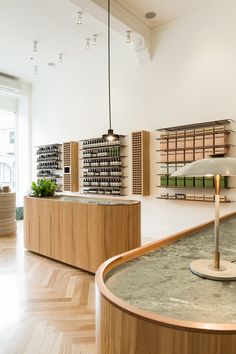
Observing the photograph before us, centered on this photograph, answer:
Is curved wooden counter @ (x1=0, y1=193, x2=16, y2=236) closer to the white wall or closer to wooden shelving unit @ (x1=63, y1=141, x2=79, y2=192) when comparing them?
wooden shelving unit @ (x1=63, y1=141, x2=79, y2=192)

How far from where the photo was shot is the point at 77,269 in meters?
4.26

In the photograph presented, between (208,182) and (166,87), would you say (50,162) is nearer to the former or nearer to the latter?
(166,87)

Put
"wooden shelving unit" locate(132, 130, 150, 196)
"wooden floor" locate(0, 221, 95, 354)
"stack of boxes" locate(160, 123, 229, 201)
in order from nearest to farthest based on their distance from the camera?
"wooden floor" locate(0, 221, 95, 354) → "stack of boxes" locate(160, 123, 229, 201) → "wooden shelving unit" locate(132, 130, 150, 196)

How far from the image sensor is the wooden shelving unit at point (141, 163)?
6.00 meters

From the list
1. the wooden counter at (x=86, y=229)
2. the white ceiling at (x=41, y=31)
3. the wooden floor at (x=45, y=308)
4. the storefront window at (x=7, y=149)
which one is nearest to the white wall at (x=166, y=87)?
the white ceiling at (x=41, y=31)

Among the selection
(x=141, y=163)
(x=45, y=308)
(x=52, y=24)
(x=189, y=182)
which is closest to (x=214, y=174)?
(x=45, y=308)

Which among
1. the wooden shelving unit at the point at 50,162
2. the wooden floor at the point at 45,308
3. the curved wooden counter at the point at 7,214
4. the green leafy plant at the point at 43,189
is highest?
the wooden shelving unit at the point at 50,162

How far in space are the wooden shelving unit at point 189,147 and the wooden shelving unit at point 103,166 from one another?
1.08 meters

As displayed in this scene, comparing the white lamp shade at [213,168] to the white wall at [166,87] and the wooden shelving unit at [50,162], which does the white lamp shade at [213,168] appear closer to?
the white wall at [166,87]

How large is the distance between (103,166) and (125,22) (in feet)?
10.6

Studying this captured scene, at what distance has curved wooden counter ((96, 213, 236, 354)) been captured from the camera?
0.85m

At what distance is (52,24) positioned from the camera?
228 inches

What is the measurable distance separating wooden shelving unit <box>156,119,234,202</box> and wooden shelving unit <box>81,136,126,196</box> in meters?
1.08

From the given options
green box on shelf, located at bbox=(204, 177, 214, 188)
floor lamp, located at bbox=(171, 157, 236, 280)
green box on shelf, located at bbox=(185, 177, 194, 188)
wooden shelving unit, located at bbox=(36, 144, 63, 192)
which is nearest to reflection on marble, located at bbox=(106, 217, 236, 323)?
floor lamp, located at bbox=(171, 157, 236, 280)
